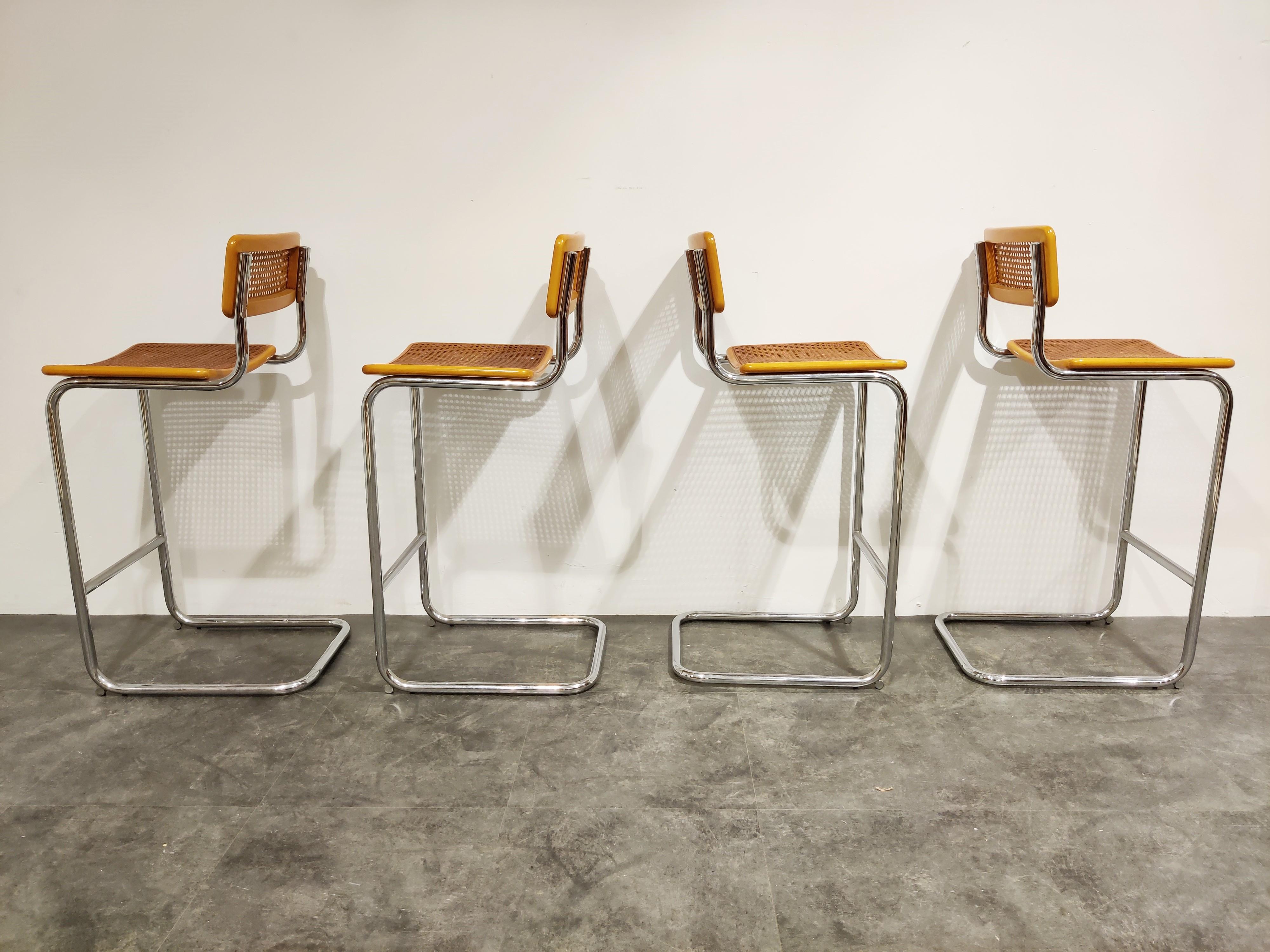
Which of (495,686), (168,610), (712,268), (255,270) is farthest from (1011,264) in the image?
(168,610)

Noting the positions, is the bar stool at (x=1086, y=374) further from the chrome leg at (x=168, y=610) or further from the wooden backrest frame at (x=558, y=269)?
the chrome leg at (x=168, y=610)

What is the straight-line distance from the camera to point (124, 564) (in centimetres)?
220

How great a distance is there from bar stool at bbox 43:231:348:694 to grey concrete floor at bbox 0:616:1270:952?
2.1 inches

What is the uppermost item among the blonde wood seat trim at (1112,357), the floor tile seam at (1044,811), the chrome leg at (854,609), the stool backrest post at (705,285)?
the stool backrest post at (705,285)

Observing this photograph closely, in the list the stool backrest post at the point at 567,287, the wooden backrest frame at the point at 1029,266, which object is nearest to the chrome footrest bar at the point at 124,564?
the stool backrest post at the point at 567,287

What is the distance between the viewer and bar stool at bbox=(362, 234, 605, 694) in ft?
6.18

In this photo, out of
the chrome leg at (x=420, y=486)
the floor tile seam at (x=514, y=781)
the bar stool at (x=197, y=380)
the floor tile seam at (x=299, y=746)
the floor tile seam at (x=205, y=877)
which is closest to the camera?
the floor tile seam at (x=205, y=877)

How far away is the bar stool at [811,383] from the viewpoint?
1.90 meters

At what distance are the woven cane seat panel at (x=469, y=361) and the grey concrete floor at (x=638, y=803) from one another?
77 centimetres

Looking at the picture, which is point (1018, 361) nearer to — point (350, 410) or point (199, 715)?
point (350, 410)

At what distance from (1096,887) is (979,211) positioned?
5.12 ft

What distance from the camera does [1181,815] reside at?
5.49ft

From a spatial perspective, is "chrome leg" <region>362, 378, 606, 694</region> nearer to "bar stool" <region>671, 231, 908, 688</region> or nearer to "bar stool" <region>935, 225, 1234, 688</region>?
"bar stool" <region>671, 231, 908, 688</region>

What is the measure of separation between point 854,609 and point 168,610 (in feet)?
6.32
